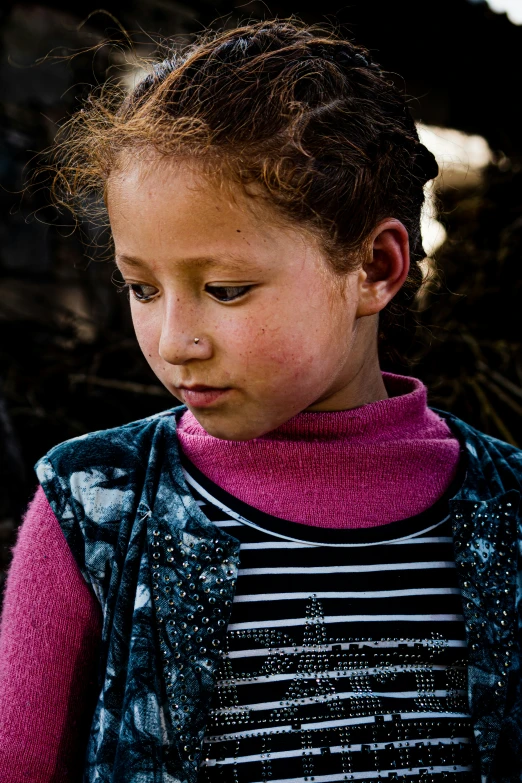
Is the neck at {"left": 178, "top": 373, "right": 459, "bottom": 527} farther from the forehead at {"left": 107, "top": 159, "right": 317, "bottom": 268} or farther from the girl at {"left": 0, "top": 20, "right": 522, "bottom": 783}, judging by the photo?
the forehead at {"left": 107, "top": 159, "right": 317, "bottom": 268}

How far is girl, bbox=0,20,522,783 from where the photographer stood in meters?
1.03

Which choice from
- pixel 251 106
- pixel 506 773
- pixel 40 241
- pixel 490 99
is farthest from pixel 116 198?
pixel 490 99

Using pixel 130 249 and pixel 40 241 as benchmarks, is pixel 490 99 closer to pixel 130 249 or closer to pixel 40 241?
pixel 40 241

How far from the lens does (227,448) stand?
1.21m

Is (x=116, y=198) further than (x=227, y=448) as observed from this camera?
No

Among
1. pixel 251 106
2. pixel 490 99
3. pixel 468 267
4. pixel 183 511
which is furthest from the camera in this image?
pixel 490 99

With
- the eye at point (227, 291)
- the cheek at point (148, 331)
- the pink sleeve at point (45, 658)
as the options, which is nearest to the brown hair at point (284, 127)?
the eye at point (227, 291)

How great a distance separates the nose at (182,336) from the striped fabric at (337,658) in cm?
27

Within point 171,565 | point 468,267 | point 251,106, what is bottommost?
point 171,565

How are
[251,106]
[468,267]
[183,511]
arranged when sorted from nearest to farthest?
1. [251,106]
2. [183,511]
3. [468,267]

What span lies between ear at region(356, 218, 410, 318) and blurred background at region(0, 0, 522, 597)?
35.5 inches

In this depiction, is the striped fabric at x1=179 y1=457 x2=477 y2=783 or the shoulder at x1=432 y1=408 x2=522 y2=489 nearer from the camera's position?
the striped fabric at x1=179 y1=457 x2=477 y2=783

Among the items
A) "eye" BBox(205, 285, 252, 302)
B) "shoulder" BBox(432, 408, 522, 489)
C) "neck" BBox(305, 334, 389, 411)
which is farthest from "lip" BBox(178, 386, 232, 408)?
"shoulder" BBox(432, 408, 522, 489)

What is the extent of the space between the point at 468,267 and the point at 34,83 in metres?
1.93
